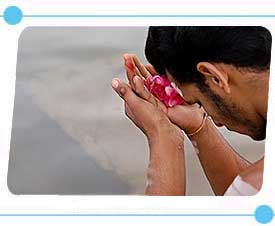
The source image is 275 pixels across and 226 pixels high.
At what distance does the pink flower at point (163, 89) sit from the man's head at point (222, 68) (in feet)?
0.04

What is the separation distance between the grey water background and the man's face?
0.01 metres

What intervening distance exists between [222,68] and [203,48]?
0.13ft

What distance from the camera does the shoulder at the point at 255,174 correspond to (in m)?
0.95

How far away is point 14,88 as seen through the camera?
1037mm

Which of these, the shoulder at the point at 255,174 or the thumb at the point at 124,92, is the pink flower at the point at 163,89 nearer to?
the thumb at the point at 124,92

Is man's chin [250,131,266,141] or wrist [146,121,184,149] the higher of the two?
man's chin [250,131,266,141]

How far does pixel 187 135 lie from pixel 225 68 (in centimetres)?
11

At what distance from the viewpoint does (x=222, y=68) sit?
0.98 meters

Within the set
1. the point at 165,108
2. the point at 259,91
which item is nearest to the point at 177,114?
the point at 165,108

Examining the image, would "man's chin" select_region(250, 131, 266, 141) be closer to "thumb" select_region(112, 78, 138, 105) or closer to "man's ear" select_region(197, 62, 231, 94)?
"man's ear" select_region(197, 62, 231, 94)

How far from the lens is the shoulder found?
949 millimetres

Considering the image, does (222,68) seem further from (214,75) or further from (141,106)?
(141,106)

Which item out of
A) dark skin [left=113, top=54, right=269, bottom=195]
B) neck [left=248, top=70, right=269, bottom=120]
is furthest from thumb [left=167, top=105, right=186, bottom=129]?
neck [left=248, top=70, right=269, bottom=120]

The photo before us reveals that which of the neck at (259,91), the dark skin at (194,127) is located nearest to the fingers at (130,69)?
the dark skin at (194,127)
